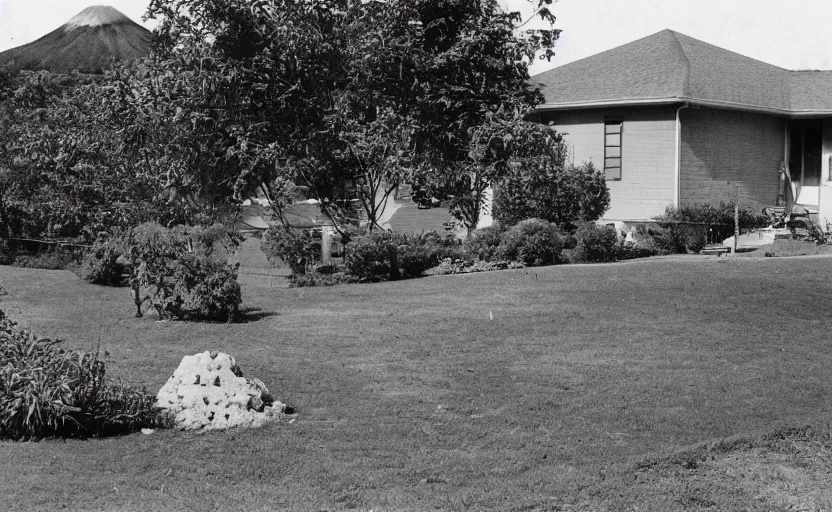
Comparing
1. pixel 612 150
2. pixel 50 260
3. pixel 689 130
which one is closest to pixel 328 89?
pixel 50 260

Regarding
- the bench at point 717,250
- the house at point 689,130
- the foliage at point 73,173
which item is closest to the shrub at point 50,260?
the foliage at point 73,173

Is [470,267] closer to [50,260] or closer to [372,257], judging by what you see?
[372,257]

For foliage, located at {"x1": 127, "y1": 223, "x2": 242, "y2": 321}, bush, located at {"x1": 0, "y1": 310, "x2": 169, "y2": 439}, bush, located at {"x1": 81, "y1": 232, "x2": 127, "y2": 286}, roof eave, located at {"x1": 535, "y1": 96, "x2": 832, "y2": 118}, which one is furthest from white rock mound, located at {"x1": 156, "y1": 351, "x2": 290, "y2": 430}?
roof eave, located at {"x1": 535, "y1": 96, "x2": 832, "y2": 118}

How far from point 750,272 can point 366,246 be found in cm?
705

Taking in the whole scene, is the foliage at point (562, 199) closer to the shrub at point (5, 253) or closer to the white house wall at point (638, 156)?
the white house wall at point (638, 156)

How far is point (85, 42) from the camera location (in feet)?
201

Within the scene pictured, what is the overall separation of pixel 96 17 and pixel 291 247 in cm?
4989

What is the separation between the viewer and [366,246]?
18844mm

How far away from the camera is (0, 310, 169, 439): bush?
26.3ft

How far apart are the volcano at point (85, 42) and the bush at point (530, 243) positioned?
43914 millimetres

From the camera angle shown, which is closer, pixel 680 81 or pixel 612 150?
pixel 680 81

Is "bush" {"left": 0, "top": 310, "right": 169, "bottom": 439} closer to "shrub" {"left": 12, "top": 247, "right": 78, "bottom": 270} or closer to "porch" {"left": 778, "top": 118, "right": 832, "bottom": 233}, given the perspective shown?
"shrub" {"left": 12, "top": 247, "right": 78, "bottom": 270}

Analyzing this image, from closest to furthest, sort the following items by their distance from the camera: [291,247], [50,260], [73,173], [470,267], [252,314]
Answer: [252,314]
[291,247]
[470,267]
[73,173]
[50,260]

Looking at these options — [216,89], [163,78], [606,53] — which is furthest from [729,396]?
[606,53]
